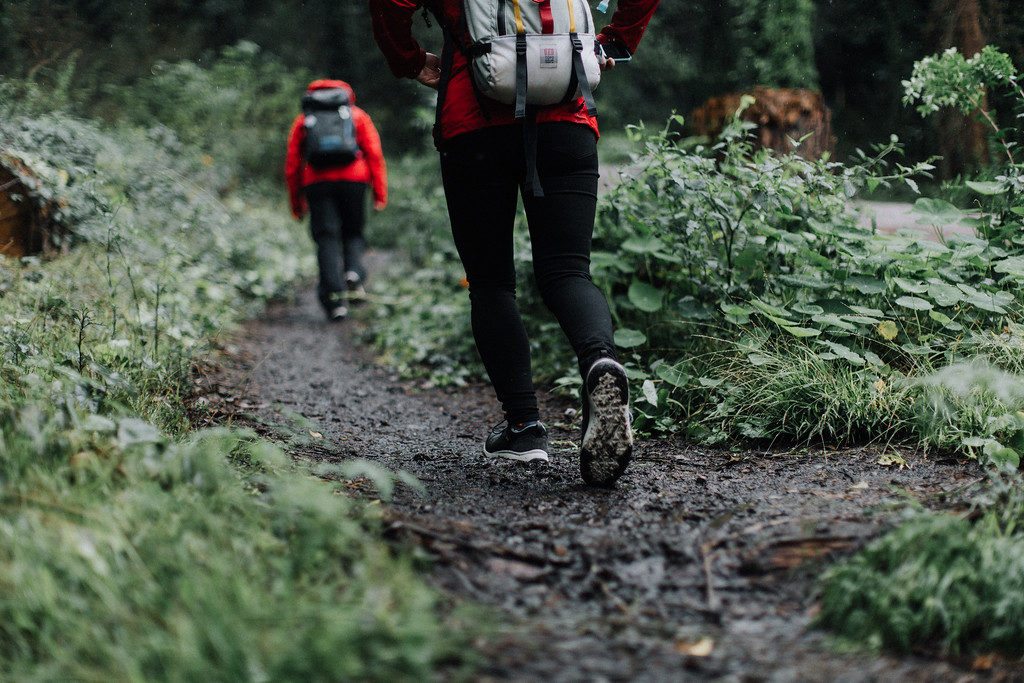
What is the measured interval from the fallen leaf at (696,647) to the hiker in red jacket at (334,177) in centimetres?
481

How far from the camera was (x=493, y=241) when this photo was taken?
8.29 ft

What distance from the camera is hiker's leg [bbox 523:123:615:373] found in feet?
7.77

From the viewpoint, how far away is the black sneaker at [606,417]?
88.2 inches

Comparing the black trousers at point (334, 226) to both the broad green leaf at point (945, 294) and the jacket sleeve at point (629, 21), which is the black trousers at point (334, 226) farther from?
the broad green leaf at point (945, 294)

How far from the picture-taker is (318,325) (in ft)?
21.4

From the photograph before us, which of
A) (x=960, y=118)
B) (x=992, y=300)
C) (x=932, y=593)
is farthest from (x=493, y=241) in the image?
(x=960, y=118)

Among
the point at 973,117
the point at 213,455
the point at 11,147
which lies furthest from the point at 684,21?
the point at 213,455

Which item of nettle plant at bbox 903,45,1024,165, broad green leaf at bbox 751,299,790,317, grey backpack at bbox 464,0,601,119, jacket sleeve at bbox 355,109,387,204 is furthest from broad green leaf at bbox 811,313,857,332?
jacket sleeve at bbox 355,109,387,204

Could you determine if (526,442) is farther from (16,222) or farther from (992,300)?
(16,222)

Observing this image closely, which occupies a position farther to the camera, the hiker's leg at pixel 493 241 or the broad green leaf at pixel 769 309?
the broad green leaf at pixel 769 309

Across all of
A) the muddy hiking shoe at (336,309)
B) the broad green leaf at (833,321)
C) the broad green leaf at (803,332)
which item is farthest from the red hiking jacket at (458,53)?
the muddy hiking shoe at (336,309)

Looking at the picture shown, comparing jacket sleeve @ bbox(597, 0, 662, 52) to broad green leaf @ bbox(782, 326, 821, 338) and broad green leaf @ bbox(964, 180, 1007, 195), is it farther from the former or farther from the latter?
broad green leaf @ bbox(964, 180, 1007, 195)

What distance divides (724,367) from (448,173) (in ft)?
4.97

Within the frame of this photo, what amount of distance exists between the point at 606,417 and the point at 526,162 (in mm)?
798
